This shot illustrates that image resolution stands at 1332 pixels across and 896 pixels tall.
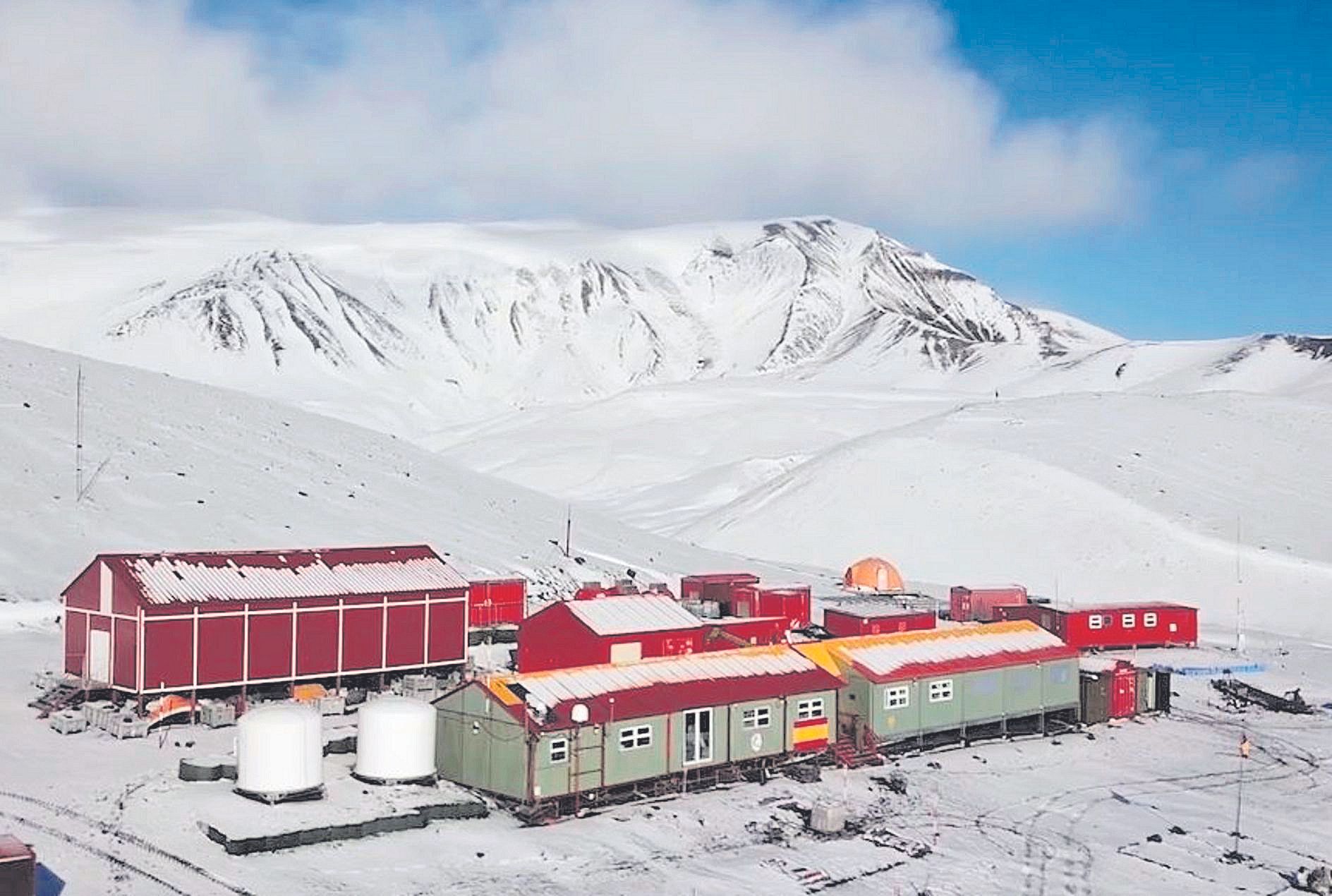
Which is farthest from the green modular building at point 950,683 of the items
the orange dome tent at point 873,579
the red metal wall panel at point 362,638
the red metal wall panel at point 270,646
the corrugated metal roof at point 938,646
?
the orange dome tent at point 873,579

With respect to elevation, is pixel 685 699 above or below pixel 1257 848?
above

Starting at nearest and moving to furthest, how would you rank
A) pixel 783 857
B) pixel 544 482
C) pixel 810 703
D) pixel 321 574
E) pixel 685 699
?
pixel 783 857 → pixel 685 699 → pixel 810 703 → pixel 321 574 → pixel 544 482

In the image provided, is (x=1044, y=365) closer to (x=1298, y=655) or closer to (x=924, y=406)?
(x=924, y=406)

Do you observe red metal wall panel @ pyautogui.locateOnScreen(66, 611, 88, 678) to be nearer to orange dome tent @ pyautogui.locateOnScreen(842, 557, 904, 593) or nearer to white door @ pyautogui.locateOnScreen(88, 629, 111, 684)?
white door @ pyautogui.locateOnScreen(88, 629, 111, 684)

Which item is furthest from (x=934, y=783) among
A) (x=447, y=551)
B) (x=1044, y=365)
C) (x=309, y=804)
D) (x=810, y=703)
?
(x=1044, y=365)

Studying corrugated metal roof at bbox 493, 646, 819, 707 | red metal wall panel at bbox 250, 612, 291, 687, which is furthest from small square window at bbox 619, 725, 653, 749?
red metal wall panel at bbox 250, 612, 291, 687

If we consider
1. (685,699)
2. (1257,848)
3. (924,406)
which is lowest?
(1257,848)

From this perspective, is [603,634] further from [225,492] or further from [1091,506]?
[1091,506]
